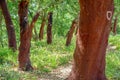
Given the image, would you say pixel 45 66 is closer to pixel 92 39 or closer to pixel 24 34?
pixel 24 34

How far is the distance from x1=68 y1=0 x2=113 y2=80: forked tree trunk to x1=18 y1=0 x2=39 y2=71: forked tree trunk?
3436 mm

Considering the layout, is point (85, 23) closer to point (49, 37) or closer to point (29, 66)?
point (29, 66)

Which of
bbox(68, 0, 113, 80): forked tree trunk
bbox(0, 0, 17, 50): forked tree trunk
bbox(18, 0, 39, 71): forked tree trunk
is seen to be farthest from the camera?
bbox(0, 0, 17, 50): forked tree trunk

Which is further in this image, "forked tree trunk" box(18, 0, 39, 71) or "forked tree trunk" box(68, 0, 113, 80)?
"forked tree trunk" box(18, 0, 39, 71)

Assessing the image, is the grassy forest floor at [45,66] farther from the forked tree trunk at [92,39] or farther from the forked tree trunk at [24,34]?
the forked tree trunk at [92,39]

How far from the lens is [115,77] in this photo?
9969 millimetres

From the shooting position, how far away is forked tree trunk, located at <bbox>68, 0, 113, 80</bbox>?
661cm

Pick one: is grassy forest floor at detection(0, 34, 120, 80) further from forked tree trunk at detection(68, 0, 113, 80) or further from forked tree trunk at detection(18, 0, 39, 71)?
forked tree trunk at detection(68, 0, 113, 80)

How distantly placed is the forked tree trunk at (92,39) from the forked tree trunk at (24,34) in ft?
11.3

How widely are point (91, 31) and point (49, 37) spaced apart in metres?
13.1

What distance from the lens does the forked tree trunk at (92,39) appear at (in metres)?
6.61

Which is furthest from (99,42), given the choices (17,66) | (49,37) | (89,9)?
(49,37)

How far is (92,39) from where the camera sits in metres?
6.85

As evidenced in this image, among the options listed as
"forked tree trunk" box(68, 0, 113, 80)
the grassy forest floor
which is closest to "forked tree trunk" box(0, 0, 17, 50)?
the grassy forest floor
